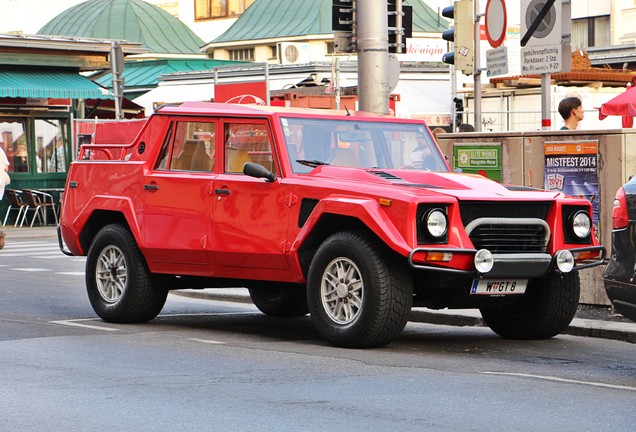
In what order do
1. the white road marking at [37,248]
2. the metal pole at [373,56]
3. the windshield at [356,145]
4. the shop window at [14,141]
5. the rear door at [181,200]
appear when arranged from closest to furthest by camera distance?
the windshield at [356,145] → the rear door at [181,200] → the metal pole at [373,56] → the white road marking at [37,248] → the shop window at [14,141]

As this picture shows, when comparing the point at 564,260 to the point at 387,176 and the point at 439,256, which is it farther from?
the point at 387,176

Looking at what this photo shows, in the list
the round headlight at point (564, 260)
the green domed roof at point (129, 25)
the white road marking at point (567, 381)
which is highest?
the green domed roof at point (129, 25)

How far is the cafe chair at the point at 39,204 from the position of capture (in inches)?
1255

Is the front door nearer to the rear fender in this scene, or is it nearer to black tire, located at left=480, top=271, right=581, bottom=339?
the rear fender

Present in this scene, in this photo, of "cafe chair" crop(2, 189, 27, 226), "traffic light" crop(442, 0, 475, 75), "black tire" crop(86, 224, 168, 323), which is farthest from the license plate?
"cafe chair" crop(2, 189, 27, 226)

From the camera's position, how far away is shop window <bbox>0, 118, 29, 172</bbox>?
32812mm

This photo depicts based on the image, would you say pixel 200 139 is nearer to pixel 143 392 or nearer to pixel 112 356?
pixel 112 356

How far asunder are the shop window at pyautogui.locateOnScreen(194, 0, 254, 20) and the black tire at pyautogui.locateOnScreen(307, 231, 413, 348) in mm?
66318

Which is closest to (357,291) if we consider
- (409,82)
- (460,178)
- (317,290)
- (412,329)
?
(317,290)

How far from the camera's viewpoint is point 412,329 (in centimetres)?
1224

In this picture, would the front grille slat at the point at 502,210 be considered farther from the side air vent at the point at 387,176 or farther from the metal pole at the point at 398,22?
the metal pole at the point at 398,22

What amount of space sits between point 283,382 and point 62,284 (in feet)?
29.3

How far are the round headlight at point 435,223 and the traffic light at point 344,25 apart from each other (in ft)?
21.0

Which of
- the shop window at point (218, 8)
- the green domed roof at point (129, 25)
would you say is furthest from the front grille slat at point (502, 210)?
the shop window at point (218, 8)
